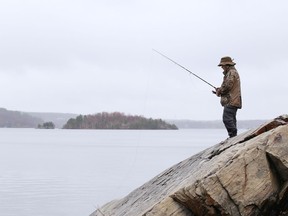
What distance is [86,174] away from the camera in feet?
134

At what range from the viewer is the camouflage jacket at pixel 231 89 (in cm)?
1207

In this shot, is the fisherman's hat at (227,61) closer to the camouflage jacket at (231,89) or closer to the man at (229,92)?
the man at (229,92)

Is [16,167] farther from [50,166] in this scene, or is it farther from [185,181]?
[185,181]

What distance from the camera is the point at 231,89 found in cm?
1216

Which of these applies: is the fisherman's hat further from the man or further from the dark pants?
the dark pants

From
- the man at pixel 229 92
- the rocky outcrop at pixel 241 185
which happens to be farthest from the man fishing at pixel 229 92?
the rocky outcrop at pixel 241 185

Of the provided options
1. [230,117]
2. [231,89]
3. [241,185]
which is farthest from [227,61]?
[241,185]

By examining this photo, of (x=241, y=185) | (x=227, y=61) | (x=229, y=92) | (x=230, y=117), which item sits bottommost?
(x=241, y=185)

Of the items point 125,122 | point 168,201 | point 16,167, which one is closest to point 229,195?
point 168,201

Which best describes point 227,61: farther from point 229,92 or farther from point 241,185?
point 241,185

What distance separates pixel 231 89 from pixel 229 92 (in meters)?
0.08

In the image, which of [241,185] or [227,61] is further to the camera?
[227,61]

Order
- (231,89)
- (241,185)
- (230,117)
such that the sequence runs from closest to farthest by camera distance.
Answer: (241,185)
(231,89)
(230,117)

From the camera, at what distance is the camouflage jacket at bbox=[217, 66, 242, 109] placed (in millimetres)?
12070
